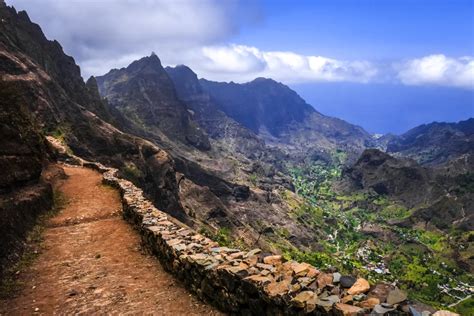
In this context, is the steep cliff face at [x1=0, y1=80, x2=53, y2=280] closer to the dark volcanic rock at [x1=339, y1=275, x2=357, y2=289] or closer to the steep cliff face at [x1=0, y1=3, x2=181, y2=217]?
the dark volcanic rock at [x1=339, y1=275, x2=357, y2=289]

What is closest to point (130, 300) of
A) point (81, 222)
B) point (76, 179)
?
point (81, 222)

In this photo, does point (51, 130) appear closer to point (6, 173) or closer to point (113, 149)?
point (113, 149)

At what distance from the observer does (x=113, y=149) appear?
92.5 meters

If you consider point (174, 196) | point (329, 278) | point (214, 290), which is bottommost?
point (174, 196)

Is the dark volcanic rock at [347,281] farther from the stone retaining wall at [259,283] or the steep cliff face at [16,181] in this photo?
the steep cliff face at [16,181]

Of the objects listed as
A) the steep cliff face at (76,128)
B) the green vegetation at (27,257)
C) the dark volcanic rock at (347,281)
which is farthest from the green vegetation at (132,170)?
the dark volcanic rock at (347,281)

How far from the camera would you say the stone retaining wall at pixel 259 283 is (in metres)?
12.0

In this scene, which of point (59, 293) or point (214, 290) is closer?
point (214, 290)

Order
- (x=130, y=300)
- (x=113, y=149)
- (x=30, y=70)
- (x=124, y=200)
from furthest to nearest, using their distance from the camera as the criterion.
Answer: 1. (x=30, y=70)
2. (x=113, y=149)
3. (x=124, y=200)
4. (x=130, y=300)

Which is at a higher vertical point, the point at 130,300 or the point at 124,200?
the point at 124,200

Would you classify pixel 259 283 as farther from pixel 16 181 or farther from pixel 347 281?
pixel 16 181

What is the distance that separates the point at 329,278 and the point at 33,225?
19825 millimetres

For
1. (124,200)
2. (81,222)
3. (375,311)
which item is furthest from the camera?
(124,200)

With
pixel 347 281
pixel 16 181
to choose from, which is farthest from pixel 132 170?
pixel 347 281
